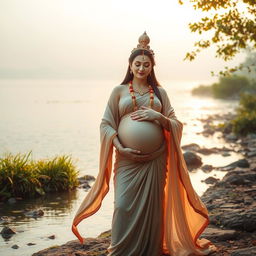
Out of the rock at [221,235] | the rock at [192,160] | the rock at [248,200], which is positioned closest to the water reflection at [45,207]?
the rock at [248,200]

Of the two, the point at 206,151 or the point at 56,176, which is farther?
the point at 206,151

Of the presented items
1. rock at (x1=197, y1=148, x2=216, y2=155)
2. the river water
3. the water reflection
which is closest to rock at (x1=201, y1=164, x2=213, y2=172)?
the river water

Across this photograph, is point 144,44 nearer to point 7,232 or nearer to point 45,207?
point 7,232

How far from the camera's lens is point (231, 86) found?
64.2 meters

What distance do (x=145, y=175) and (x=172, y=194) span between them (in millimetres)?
572

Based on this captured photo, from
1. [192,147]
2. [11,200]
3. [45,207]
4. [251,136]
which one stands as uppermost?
[251,136]

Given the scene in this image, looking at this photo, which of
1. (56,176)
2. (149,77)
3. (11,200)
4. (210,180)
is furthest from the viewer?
(210,180)

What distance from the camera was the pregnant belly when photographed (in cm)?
657

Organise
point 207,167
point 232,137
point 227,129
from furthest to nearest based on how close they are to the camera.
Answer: point 227,129 < point 232,137 < point 207,167

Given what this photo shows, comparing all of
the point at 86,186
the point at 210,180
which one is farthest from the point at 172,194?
the point at 210,180

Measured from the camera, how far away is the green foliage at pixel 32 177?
41.4ft

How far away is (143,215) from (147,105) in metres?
1.37

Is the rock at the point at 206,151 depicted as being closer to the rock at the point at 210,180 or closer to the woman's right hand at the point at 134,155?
the rock at the point at 210,180

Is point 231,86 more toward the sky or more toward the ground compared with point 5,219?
more toward the sky
